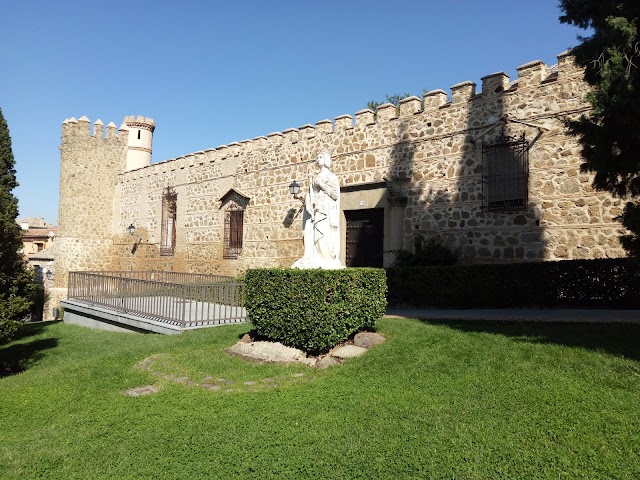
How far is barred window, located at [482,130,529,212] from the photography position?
1038 centimetres

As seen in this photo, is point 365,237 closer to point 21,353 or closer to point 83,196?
point 21,353

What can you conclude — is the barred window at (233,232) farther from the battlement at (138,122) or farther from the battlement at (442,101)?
the battlement at (138,122)

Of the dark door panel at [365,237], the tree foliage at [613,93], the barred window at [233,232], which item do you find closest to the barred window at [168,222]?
the barred window at [233,232]

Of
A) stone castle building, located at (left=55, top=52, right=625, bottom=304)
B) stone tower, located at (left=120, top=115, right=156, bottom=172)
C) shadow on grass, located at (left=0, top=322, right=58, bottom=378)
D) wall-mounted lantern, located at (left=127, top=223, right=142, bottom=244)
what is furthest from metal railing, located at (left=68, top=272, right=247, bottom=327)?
stone tower, located at (left=120, top=115, right=156, bottom=172)

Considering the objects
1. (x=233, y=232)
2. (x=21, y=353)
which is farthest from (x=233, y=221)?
(x=21, y=353)

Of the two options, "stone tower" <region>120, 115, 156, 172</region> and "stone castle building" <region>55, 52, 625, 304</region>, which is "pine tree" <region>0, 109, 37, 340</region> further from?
"stone tower" <region>120, 115, 156, 172</region>

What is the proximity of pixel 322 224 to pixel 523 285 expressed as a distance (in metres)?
4.24

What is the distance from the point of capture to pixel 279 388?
553 cm

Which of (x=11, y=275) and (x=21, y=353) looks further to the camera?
(x=21, y=353)

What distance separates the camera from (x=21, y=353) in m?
9.42

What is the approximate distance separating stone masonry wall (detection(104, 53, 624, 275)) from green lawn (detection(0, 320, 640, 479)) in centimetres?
389

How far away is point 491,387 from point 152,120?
24473 mm

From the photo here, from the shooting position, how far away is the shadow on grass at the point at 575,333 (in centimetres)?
547

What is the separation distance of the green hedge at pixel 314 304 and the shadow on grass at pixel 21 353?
465 centimetres
